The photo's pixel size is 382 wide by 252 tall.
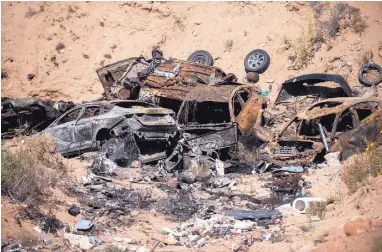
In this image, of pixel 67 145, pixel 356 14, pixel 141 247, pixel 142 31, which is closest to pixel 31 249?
pixel 141 247

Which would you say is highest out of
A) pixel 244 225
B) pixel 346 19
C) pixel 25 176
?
pixel 346 19

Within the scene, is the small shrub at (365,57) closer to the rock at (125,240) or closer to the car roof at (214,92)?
the car roof at (214,92)

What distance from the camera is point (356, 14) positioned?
18281 mm

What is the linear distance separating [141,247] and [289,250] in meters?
2.01

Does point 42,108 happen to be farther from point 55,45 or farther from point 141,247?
point 55,45

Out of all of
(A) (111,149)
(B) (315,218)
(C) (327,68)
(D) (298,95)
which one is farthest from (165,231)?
(C) (327,68)

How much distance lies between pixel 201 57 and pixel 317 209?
11.8m

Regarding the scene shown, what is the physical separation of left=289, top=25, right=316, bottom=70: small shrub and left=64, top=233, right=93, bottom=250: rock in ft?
41.6

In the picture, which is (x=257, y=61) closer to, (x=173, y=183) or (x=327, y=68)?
(x=327, y=68)

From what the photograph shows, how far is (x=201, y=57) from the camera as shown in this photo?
63.4ft

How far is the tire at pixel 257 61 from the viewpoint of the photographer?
719 inches

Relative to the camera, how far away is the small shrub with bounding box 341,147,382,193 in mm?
8484

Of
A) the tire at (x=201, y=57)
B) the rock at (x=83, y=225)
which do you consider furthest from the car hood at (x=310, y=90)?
the rock at (x=83, y=225)

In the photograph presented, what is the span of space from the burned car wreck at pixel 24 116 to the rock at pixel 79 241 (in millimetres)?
6152
